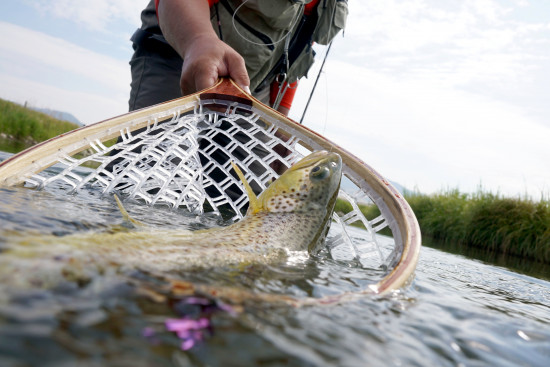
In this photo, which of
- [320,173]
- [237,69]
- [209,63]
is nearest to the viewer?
[320,173]

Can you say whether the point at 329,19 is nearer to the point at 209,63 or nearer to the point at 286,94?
the point at 286,94

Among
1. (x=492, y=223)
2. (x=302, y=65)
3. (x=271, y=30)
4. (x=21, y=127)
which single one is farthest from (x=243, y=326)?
(x=21, y=127)

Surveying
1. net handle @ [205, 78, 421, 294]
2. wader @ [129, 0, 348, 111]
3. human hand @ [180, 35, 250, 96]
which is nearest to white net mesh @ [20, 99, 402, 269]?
net handle @ [205, 78, 421, 294]

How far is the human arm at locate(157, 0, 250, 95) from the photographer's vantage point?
126 inches

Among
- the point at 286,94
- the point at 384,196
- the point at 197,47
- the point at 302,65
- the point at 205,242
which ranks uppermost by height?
the point at 302,65

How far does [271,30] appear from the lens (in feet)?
14.9

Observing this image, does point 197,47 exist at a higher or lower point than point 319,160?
higher

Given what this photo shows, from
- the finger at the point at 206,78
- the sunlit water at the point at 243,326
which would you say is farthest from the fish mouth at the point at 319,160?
the finger at the point at 206,78

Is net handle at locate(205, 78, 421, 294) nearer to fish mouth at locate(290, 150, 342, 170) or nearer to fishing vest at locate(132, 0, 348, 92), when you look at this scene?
fish mouth at locate(290, 150, 342, 170)

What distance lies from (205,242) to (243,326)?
0.67 meters

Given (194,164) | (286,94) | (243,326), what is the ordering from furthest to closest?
(286,94) → (194,164) → (243,326)

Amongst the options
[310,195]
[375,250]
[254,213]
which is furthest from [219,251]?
[375,250]

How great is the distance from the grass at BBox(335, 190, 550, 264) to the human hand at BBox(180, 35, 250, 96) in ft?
28.3

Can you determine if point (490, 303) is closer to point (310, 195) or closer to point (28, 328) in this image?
point (310, 195)
